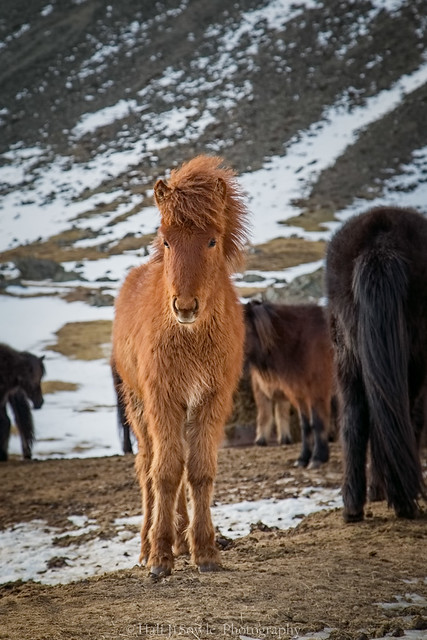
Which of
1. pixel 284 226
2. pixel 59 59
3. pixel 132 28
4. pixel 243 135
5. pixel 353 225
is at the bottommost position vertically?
pixel 353 225

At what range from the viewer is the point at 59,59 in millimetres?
76250

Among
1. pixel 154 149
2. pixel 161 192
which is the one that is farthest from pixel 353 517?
pixel 154 149

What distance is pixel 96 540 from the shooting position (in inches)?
256

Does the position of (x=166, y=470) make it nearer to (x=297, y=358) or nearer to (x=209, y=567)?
(x=209, y=567)

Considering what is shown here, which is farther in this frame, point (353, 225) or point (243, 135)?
point (243, 135)

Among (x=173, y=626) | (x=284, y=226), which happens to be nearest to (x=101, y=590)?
(x=173, y=626)

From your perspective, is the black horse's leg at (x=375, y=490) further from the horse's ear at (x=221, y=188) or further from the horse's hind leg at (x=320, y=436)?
the horse's ear at (x=221, y=188)

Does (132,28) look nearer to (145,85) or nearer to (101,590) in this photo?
(145,85)

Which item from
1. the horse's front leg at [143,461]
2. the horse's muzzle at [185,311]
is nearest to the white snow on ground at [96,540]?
the horse's front leg at [143,461]

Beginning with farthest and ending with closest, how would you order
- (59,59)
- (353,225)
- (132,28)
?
(132,28)
(59,59)
(353,225)

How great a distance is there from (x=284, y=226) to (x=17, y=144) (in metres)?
29.1

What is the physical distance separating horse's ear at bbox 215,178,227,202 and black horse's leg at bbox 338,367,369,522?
185 centimetres

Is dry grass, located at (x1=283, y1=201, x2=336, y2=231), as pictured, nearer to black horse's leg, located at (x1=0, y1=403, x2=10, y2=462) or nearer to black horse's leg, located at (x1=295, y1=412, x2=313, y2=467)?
black horse's leg, located at (x1=0, y1=403, x2=10, y2=462)

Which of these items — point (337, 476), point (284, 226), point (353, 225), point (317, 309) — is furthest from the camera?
point (284, 226)
